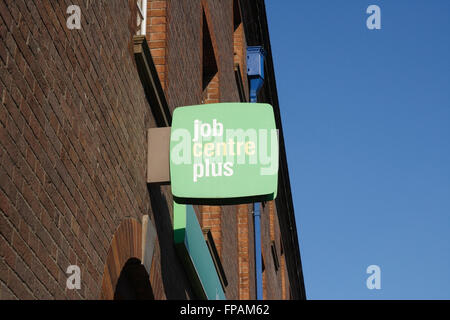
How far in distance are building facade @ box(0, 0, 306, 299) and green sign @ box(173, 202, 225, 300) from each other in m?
0.10

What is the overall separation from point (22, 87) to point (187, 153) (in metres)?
1.94

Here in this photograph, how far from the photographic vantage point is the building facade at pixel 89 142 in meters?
3.32

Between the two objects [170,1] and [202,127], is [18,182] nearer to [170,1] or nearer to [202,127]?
[202,127]

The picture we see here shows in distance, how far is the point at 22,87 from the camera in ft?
11.2

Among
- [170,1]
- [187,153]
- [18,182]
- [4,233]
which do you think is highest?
Answer: [170,1]

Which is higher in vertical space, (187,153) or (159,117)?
(159,117)

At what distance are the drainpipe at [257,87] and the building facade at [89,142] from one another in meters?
5.02

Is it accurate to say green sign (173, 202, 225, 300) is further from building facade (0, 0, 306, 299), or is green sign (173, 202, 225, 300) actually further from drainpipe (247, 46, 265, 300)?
drainpipe (247, 46, 265, 300)

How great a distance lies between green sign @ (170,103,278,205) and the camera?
16.7 ft

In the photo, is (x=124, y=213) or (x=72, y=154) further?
(x=124, y=213)

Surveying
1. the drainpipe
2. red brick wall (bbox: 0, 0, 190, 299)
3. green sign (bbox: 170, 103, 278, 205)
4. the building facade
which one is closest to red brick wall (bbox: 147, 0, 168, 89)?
the building facade

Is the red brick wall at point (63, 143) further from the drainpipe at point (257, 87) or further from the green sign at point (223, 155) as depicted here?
the drainpipe at point (257, 87)

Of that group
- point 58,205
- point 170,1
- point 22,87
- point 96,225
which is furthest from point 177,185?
point 170,1

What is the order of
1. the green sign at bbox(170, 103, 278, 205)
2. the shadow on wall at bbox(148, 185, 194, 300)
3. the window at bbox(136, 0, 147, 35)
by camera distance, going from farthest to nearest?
the window at bbox(136, 0, 147, 35) < the shadow on wall at bbox(148, 185, 194, 300) < the green sign at bbox(170, 103, 278, 205)
